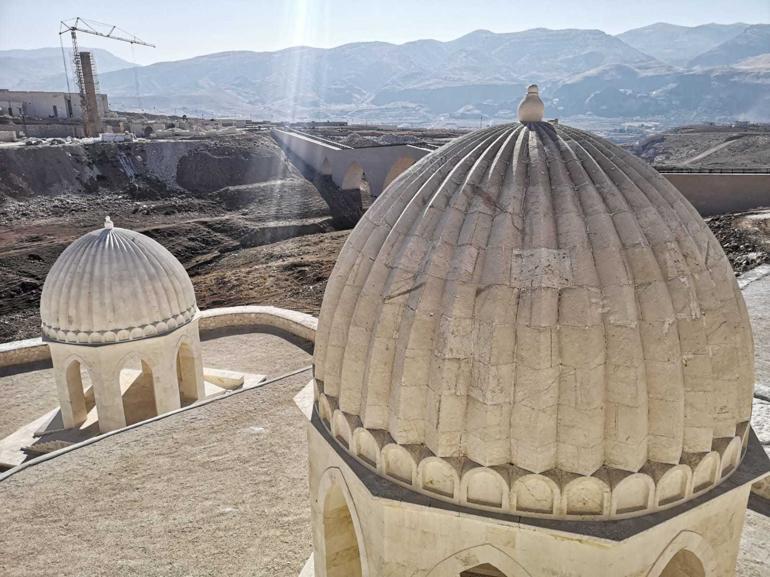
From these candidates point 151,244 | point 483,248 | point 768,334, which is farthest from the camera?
point 768,334

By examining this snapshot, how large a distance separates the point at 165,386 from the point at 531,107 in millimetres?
8782

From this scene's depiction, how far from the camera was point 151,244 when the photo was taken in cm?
1055

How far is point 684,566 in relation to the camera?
14.6ft

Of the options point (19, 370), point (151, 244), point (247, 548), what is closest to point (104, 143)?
point (19, 370)

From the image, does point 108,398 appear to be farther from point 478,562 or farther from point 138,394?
point 478,562

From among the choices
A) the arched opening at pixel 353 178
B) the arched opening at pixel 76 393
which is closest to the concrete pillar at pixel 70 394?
the arched opening at pixel 76 393

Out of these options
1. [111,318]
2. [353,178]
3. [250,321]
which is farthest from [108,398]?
[353,178]

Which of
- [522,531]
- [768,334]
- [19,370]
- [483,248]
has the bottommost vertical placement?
[19,370]

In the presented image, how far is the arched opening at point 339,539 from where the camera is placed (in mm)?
4785

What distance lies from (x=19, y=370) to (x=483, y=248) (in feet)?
44.7

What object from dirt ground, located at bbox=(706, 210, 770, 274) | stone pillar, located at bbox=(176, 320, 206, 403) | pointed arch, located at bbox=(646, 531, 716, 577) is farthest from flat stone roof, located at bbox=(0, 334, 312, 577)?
dirt ground, located at bbox=(706, 210, 770, 274)

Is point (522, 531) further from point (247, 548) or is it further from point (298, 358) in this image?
point (298, 358)

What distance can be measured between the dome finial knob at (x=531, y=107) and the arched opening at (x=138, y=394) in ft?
29.4

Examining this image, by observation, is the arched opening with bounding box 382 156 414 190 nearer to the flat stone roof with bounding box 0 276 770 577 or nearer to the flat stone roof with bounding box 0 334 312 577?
the flat stone roof with bounding box 0 276 770 577
